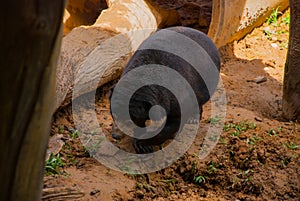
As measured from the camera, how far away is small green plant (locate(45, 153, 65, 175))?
12.0ft

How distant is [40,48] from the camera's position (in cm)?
152

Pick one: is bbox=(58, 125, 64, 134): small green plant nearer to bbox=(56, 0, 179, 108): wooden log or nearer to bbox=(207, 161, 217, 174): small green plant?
bbox=(56, 0, 179, 108): wooden log

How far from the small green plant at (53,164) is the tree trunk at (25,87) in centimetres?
191

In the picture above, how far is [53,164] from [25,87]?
2292 millimetres

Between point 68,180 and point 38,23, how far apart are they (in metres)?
2.28

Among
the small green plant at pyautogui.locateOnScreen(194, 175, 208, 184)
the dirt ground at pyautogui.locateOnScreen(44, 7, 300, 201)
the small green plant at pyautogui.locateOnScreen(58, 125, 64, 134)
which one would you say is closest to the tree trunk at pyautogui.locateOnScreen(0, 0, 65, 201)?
the dirt ground at pyautogui.locateOnScreen(44, 7, 300, 201)

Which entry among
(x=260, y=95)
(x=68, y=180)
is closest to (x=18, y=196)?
(x=68, y=180)

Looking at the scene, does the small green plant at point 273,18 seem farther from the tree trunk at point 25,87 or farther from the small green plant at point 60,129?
the tree trunk at point 25,87

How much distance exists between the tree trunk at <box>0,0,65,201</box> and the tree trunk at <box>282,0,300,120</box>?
12.0ft

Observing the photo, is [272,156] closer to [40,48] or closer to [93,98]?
[93,98]

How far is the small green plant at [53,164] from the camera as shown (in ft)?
12.0

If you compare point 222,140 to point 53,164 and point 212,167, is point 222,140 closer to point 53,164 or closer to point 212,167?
point 212,167

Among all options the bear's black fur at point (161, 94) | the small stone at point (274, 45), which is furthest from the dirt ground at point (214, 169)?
the small stone at point (274, 45)

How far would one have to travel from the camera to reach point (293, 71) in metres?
4.83
